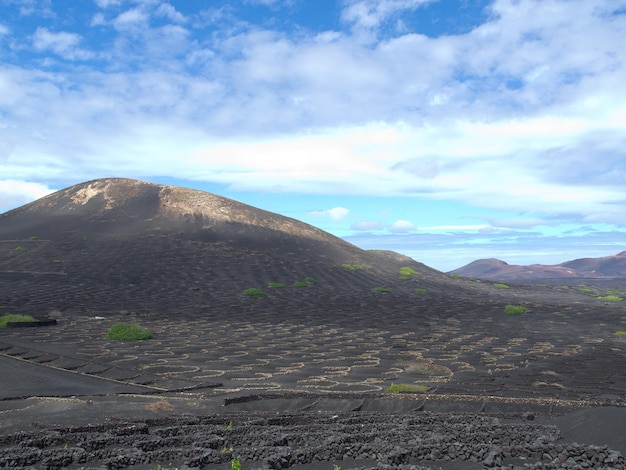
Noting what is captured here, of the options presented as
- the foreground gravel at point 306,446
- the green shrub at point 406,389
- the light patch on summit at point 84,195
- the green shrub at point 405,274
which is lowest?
the green shrub at point 406,389

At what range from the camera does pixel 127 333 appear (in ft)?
73.0

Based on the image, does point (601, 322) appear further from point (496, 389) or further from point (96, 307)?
point (96, 307)

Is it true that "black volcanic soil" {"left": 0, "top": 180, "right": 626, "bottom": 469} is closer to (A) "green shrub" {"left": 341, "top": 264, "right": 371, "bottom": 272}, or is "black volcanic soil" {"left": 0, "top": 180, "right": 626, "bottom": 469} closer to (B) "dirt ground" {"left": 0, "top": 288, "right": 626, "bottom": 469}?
(B) "dirt ground" {"left": 0, "top": 288, "right": 626, "bottom": 469}

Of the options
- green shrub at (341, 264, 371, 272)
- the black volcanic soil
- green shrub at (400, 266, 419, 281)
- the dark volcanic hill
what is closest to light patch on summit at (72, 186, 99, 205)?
the dark volcanic hill

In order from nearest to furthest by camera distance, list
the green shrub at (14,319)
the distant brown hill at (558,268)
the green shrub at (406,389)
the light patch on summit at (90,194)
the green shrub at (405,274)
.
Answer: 1. the green shrub at (406,389)
2. the green shrub at (14,319)
3. the green shrub at (405,274)
4. the light patch on summit at (90,194)
5. the distant brown hill at (558,268)

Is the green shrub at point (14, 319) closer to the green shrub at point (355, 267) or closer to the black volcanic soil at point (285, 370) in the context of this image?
the black volcanic soil at point (285, 370)

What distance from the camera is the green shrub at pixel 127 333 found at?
72.4 feet

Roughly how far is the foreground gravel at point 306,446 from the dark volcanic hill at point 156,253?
80.8ft

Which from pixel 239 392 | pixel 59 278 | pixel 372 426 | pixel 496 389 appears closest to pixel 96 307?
pixel 59 278

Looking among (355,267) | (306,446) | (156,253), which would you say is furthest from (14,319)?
(355,267)

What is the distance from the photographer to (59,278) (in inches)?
1634

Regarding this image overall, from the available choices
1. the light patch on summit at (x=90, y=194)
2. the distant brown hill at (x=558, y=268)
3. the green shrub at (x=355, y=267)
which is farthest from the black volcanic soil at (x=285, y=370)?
the distant brown hill at (x=558, y=268)

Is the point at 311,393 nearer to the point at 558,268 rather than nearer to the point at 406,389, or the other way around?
the point at 406,389

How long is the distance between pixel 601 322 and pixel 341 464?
28866 millimetres
